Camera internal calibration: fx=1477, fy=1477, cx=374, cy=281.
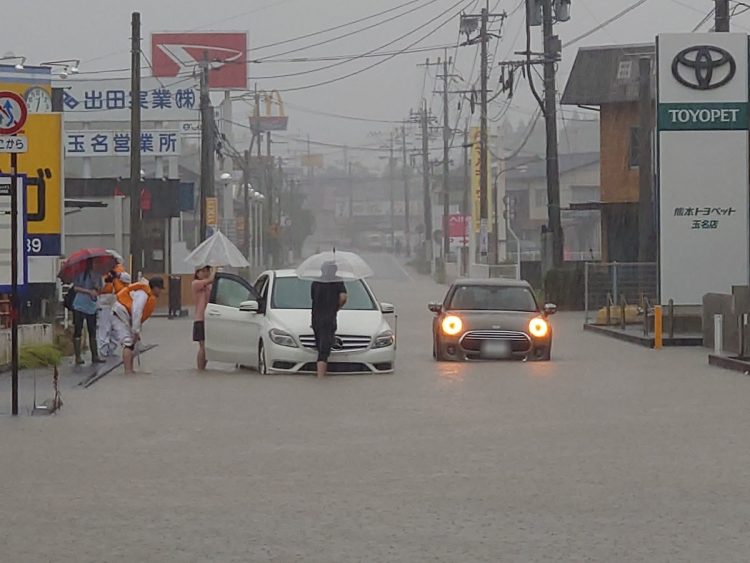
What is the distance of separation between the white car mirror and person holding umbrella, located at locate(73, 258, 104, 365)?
9.98 feet

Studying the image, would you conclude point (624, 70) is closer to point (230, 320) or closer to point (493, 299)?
point (493, 299)

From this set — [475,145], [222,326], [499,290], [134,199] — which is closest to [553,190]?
[134,199]

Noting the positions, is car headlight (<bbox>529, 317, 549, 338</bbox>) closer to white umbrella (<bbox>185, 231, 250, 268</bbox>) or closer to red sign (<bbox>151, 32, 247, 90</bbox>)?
white umbrella (<bbox>185, 231, 250, 268</bbox>)

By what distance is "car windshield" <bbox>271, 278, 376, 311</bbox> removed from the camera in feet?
70.7

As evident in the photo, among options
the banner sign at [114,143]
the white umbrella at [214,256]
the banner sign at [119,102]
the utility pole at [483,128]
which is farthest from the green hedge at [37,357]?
the utility pole at [483,128]

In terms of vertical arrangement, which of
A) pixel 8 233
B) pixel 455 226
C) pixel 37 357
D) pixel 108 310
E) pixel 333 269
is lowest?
pixel 37 357

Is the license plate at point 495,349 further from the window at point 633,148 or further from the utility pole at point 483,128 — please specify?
the utility pole at point 483,128

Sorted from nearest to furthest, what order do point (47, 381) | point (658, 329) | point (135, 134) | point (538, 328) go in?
point (47, 381), point (538, 328), point (658, 329), point (135, 134)

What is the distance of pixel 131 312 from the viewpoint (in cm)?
2144

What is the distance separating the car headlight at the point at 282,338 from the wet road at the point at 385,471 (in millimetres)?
692

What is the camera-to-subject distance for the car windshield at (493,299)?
24172 mm

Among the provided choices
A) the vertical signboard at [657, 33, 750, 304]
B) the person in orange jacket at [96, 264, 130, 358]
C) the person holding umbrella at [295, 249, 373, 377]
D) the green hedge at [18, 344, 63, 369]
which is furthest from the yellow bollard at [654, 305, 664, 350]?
the green hedge at [18, 344, 63, 369]

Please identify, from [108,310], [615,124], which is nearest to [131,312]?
[108,310]

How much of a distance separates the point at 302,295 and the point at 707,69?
37.1 ft
